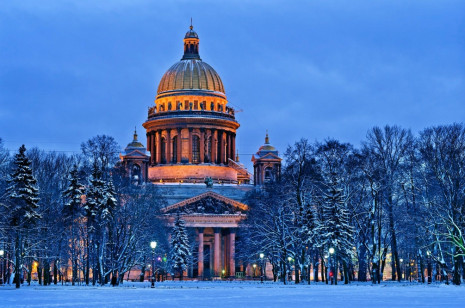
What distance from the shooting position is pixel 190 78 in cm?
14988

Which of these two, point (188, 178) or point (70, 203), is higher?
point (188, 178)

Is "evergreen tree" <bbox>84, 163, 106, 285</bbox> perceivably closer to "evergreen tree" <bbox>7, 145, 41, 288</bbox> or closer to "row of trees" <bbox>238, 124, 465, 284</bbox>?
"evergreen tree" <bbox>7, 145, 41, 288</bbox>

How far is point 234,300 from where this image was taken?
3772cm

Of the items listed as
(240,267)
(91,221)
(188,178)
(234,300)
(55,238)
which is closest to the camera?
(234,300)

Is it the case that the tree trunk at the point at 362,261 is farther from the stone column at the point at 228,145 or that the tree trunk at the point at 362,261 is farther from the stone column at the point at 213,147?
the stone column at the point at 228,145


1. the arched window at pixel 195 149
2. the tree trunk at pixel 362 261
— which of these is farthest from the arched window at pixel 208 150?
the tree trunk at pixel 362 261

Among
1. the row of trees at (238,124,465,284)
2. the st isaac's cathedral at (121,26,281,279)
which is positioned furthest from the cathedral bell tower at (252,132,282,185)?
the row of trees at (238,124,465,284)

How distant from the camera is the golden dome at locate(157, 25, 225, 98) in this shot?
15000 cm

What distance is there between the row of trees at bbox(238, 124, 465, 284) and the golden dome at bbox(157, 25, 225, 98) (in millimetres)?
67770

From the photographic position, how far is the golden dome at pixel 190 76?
5906 inches

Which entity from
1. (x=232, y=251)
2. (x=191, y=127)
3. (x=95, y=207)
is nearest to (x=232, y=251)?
(x=232, y=251)

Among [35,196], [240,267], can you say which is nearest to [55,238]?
[35,196]

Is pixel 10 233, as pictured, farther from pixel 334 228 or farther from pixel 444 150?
pixel 444 150

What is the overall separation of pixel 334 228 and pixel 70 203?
62.9 feet
